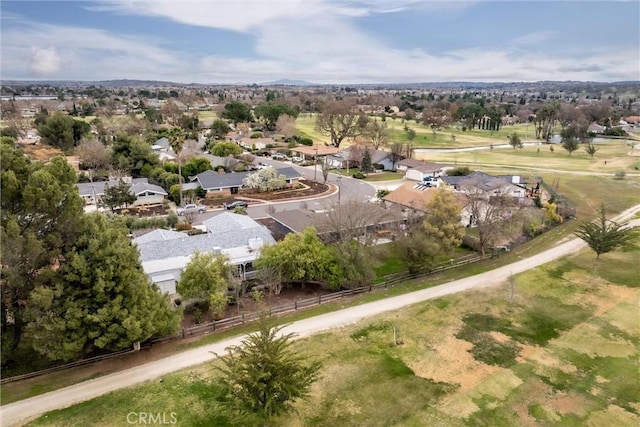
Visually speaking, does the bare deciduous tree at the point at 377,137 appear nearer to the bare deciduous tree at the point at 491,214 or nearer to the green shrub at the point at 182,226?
the bare deciduous tree at the point at 491,214

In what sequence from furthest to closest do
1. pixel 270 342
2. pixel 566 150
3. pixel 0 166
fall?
pixel 566 150, pixel 0 166, pixel 270 342

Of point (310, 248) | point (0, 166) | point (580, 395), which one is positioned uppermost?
point (0, 166)

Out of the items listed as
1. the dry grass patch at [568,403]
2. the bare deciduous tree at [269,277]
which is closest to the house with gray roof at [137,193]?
the bare deciduous tree at [269,277]

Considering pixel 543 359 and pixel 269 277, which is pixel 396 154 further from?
pixel 543 359

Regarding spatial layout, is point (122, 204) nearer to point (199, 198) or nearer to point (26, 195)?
point (199, 198)

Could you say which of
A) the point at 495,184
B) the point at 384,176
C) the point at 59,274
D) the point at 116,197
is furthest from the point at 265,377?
the point at 384,176

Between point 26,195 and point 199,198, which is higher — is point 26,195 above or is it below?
above

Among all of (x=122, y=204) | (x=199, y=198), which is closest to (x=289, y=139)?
(x=199, y=198)
